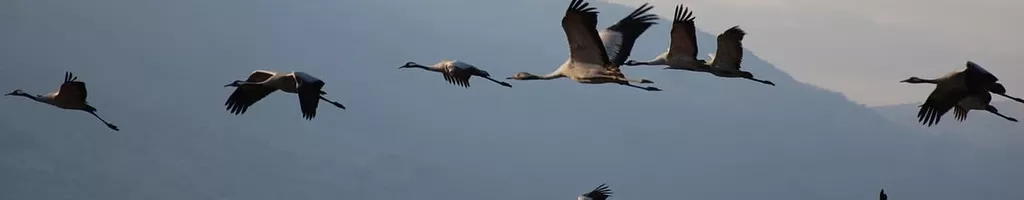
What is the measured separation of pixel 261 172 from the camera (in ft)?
591

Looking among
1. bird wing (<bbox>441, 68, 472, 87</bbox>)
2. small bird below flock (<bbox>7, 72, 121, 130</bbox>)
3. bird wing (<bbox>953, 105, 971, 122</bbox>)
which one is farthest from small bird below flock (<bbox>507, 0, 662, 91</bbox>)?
small bird below flock (<bbox>7, 72, 121, 130</bbox>)

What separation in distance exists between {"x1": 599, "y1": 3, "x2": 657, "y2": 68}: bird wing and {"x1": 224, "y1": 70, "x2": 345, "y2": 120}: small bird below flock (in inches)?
150

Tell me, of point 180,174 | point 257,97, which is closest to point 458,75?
point 257,97

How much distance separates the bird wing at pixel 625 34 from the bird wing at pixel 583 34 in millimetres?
2257

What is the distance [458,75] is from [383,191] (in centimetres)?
16384

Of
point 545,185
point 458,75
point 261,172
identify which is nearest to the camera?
point 458,75

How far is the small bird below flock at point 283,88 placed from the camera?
19.8 meters

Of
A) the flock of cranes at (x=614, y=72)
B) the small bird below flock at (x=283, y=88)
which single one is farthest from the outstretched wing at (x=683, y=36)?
the small bird below flock at (x=283, y=88)

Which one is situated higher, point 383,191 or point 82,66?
point 82,66

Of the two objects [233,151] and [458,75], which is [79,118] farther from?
[458,75]

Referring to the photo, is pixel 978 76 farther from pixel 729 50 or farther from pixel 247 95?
pixel 247 95

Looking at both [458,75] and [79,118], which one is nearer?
[458,75]

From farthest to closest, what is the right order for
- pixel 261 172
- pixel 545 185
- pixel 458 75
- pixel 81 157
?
pixel 545 185 < pixel 261 172 < pixel 81 157 < pixel 458 75

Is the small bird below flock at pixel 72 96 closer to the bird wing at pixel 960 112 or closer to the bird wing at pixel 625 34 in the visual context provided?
the bird wing at pixel 625 34
